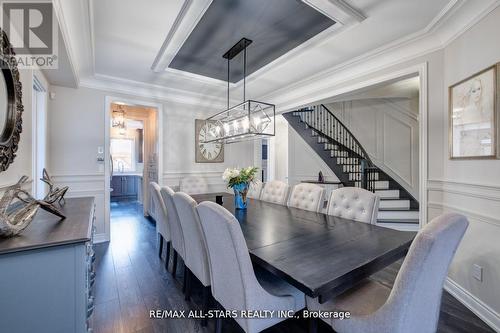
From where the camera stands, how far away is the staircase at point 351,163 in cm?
404

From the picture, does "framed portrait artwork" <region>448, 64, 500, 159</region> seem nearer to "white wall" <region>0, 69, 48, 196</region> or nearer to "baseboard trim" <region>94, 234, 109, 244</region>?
"white wall" <region>0, 69, 48, 196</region>

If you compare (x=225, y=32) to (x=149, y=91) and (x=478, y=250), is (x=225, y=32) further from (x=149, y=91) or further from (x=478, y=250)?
(x=478, y=250)

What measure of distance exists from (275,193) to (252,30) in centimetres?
195

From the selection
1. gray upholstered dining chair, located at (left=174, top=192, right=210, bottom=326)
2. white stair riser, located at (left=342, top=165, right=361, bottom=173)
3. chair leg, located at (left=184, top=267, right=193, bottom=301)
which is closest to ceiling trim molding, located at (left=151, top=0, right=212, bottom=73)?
gray upholstered dining chair, located at (left=174, top=192, right=210, bottom=326)

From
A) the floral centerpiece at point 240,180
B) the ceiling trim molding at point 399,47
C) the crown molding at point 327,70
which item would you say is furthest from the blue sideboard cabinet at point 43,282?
the ceiling trim molding at point 399,47

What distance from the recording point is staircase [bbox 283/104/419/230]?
4043 millimetres

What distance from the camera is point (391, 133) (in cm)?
514

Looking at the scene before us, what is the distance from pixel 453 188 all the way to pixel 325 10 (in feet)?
6.63

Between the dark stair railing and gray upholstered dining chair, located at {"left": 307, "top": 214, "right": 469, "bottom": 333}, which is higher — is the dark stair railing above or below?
above

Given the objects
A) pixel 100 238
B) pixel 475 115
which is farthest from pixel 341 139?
pixel 100 238

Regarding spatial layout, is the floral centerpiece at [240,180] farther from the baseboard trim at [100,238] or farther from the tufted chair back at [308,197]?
the baseboard trim at [100,238]

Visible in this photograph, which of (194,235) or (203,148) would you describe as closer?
(194,235)

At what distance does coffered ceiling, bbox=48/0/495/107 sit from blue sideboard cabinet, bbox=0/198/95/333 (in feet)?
5.49

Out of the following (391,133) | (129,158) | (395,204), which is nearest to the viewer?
(395,204)
